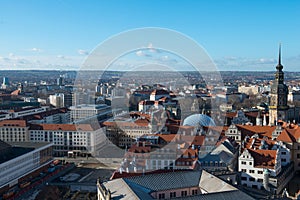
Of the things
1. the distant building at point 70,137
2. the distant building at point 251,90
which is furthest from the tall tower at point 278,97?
the distant building at point 251,90

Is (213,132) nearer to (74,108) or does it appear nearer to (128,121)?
(128,121)

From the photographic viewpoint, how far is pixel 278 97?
130 feet

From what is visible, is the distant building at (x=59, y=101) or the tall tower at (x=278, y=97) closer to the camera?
the tall tower at (x=278, y=97)

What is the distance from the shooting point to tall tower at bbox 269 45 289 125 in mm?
39100

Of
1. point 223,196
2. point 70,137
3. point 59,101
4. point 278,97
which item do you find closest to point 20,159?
point 70,137

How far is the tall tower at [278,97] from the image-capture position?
128 feet

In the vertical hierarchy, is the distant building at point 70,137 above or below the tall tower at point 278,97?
below

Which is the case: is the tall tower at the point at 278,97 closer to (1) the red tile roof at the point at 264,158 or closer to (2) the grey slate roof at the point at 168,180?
(1) the red tile roof at the point at 264,158

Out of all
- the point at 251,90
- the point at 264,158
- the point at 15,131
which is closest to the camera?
the point at 264,158

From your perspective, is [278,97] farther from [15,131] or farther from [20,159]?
[15,131]

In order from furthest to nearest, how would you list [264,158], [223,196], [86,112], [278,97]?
[86,112] → [278,97] → [264,158] → [223,196]

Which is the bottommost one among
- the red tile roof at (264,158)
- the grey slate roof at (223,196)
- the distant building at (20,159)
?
the distant building at (20,159)

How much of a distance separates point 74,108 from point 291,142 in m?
38.6

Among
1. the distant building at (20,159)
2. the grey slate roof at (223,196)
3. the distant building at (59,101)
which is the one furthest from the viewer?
the distant building at (59,101)
